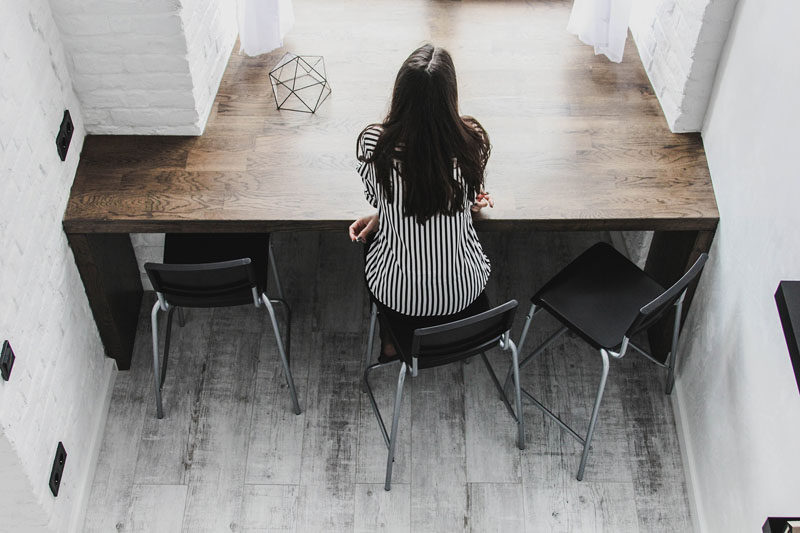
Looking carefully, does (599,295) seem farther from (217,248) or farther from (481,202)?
(217,248)

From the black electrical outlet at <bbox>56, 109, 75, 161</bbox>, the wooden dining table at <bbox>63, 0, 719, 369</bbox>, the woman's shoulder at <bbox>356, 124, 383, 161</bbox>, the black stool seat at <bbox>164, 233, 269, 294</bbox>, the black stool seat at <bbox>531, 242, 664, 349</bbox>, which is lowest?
the black stool seat at <bbox>531, 242, 664, 349</bbox>

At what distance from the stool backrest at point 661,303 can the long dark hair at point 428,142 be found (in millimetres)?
572

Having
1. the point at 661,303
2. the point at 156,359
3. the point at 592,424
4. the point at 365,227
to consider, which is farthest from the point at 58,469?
the point at 661,303

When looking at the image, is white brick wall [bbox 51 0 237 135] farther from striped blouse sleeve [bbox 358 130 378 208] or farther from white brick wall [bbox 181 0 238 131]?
striped blouse sleeve [bbox 358 130 378 208]

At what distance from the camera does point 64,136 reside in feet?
8.80

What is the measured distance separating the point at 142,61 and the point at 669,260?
191cm

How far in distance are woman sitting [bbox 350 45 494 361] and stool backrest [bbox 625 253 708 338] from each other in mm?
486

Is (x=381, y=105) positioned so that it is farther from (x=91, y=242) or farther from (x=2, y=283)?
(x=2, y=283)

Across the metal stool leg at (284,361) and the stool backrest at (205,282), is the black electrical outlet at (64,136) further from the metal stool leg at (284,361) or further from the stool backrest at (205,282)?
the metal stool leg at (284,361)

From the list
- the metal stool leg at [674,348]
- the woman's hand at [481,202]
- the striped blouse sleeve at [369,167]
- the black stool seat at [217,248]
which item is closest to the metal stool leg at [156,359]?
the black stool seat at [217,248]

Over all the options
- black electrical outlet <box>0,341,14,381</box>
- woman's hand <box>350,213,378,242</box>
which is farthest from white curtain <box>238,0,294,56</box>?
black electrical outlet <box>0,341,14,381</box>

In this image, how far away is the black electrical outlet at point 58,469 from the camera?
8.45ft

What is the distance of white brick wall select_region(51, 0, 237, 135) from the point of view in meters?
2.62

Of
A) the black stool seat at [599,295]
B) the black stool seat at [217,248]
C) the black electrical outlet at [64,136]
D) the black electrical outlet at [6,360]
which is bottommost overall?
the black stool seat at [599,295]
